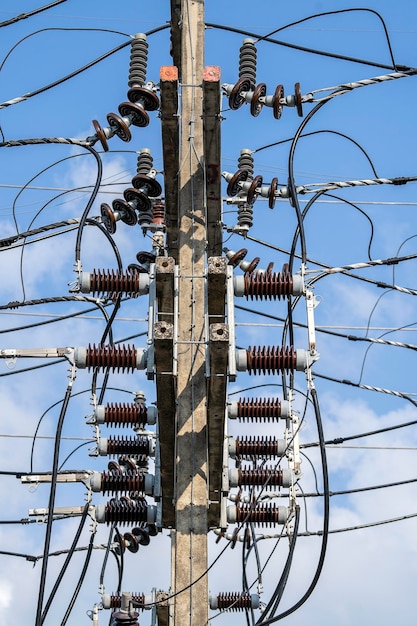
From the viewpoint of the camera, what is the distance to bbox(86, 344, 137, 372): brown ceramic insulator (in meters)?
9.66

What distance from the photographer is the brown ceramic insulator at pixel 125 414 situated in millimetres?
10539

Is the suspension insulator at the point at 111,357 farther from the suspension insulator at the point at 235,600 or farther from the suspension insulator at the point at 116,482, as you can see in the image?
the suspension insulator at the point at 235,600

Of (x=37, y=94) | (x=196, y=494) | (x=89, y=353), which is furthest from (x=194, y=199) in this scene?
(x=37, y=94)

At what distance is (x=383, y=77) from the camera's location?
37.8 ft

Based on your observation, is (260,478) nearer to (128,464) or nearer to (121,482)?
(121,482)

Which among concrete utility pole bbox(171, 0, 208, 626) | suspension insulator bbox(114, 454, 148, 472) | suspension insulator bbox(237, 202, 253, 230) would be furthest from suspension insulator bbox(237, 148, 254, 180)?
suspension insulator bbox(114, 454, 148, 472)

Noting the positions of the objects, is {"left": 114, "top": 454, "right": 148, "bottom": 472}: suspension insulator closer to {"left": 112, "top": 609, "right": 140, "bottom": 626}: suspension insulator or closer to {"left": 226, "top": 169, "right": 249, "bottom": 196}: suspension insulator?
{"left": 226, "top": 169, "right": 249, "bottom": 196}: suspension insulator

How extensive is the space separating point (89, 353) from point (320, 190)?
15.6 feet

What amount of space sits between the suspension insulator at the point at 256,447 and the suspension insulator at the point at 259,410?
0.50 m

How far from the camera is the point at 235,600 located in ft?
46.5

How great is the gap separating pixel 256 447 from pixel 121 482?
5.42ft

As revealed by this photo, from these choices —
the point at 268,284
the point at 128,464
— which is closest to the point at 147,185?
the point at 268,284

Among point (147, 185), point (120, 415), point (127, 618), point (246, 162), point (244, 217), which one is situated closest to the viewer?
point (127, 618)

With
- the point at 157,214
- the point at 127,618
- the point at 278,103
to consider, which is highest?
the point at 278,103
